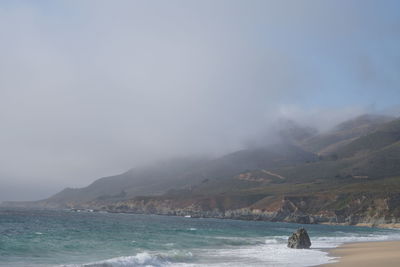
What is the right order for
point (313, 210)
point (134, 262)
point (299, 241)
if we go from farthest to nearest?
1. point (313, 210)
2. point (299, 241)
3. point (134, 262)

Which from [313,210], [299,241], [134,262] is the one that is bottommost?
[134,262]

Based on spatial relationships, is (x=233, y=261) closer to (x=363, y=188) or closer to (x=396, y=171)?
(x=363, y=188)

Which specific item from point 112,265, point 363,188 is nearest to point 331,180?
point 363,188

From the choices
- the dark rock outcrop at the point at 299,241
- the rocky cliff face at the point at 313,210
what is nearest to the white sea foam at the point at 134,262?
the dark rock outcrop at the point at 299,241

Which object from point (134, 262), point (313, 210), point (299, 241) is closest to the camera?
point (134, 262)

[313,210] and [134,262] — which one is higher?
[313,210]

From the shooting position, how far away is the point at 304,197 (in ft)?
532

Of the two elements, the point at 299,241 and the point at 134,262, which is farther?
the point at 299,241

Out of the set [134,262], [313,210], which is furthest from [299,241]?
[313,210]

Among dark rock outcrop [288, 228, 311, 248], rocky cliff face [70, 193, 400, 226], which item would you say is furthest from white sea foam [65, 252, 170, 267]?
rocky cliff face [70, 193, 400, 226]

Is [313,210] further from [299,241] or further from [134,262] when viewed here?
[134,262]

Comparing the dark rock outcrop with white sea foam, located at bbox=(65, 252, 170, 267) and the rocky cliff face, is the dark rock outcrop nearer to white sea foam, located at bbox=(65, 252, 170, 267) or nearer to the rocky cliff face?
white sea foam, located at bbox=(65, 252, 170, 267)

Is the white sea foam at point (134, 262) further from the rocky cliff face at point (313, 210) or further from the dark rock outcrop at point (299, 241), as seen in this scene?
the rocky cliff face at point (313, 210)

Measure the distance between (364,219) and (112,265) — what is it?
124 meters
